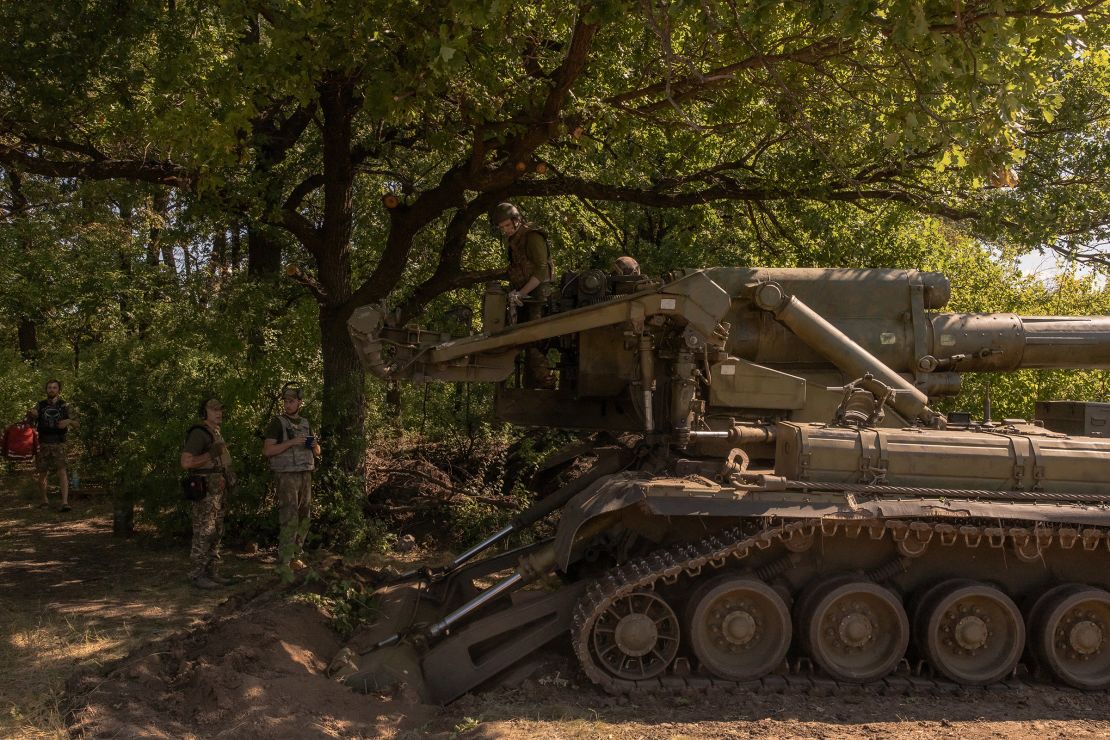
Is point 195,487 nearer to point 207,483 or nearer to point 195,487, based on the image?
point 195,487

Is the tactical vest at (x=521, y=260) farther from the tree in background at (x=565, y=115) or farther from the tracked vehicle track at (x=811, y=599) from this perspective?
the tracked vehicle track at (x=811, y=599)

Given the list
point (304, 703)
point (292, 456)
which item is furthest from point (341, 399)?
point (304, 703)

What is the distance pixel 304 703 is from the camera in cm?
637

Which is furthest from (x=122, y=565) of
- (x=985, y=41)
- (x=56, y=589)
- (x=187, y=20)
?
(x=985, y=41)

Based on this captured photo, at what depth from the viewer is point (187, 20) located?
428 inches

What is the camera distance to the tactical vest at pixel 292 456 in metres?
9.46

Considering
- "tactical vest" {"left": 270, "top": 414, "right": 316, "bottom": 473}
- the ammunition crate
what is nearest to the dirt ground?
"tactical vest" {"left": 270, "top": 414, "right": 316, "bottom": 473}

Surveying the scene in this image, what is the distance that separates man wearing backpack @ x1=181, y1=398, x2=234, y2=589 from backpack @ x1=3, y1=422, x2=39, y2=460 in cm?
607

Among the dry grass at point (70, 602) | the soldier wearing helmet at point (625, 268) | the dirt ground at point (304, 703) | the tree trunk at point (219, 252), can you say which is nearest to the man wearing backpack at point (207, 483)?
the dry grass at point (70, 602)

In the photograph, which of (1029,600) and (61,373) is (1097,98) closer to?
(1029,600)

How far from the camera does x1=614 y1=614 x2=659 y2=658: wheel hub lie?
6973 millimetres

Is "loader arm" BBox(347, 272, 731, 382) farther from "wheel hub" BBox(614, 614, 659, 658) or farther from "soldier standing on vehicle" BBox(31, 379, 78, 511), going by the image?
"soldier standing on vehicle" BBox(31, 379, 78, 511)

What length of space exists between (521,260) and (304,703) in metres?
4.45

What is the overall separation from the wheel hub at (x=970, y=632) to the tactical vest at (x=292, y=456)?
6060mm
